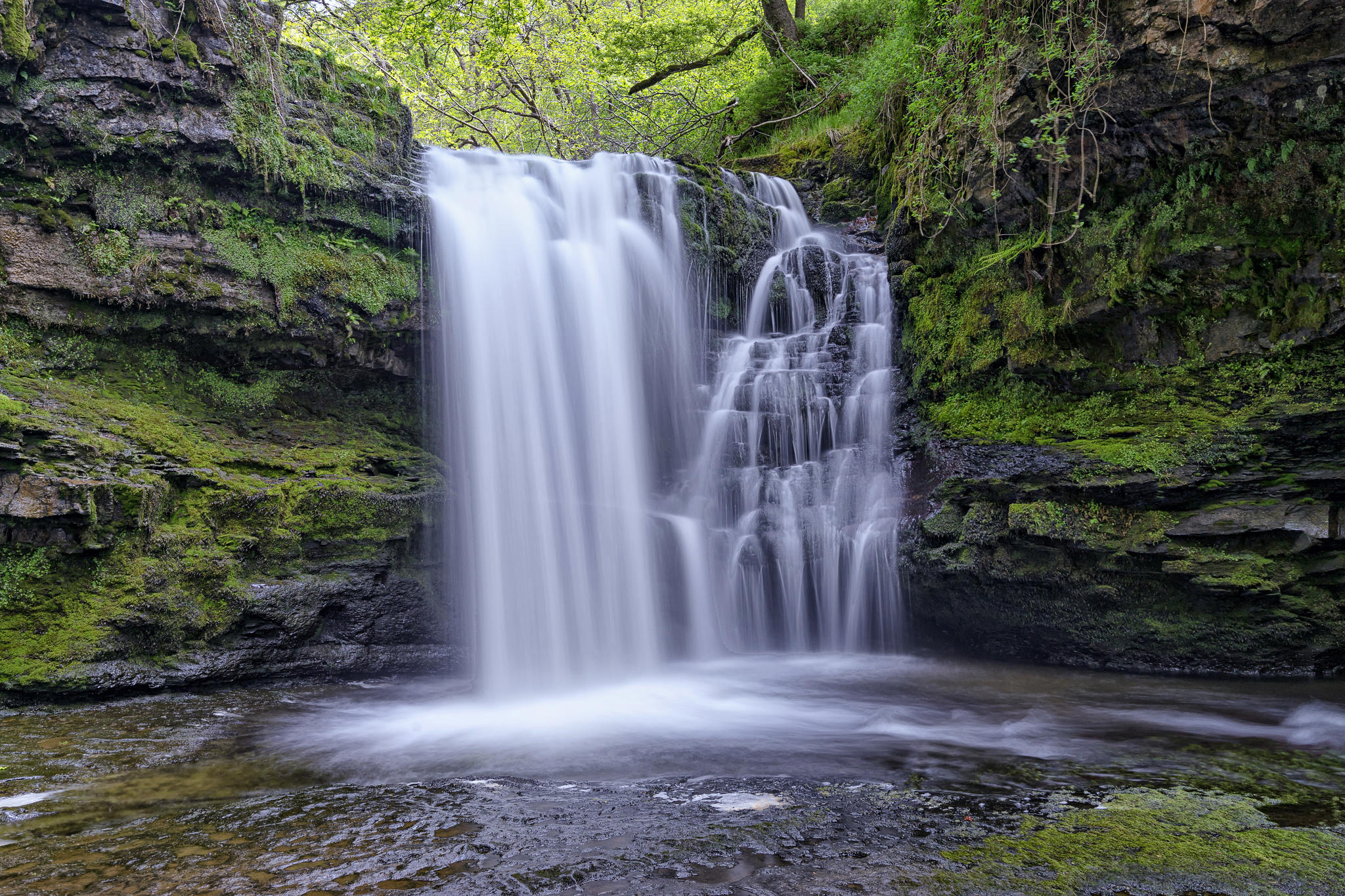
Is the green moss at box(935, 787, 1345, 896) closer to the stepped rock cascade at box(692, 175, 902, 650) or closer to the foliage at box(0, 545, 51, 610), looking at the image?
the stepped rock cascade at box(692, 175, 902, 650)

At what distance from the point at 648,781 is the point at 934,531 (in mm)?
4194

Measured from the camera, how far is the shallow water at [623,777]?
2.78 m

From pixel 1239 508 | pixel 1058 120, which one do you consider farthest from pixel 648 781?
pixel 1058 120

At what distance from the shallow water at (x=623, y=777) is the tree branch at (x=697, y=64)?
13.3m

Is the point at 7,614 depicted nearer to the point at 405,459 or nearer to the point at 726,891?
the point at 405,459

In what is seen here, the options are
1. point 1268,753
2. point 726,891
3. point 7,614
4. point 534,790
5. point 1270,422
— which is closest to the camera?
point 726,891

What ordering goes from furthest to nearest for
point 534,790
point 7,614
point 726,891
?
point 7,614
point 534,790
point 726,891

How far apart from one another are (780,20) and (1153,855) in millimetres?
14964

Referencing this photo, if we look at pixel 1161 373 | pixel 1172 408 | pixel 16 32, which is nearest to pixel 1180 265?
pixel 1161 373

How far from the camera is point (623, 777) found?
13.4 feet

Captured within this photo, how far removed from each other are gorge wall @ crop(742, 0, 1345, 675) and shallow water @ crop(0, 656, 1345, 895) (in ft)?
2.17

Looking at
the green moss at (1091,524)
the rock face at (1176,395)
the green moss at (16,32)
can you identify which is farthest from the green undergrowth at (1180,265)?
the green moss at (16,32)

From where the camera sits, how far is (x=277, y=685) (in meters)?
6.29

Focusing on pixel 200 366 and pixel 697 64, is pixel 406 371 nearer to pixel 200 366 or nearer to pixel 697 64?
pixel 200 366
